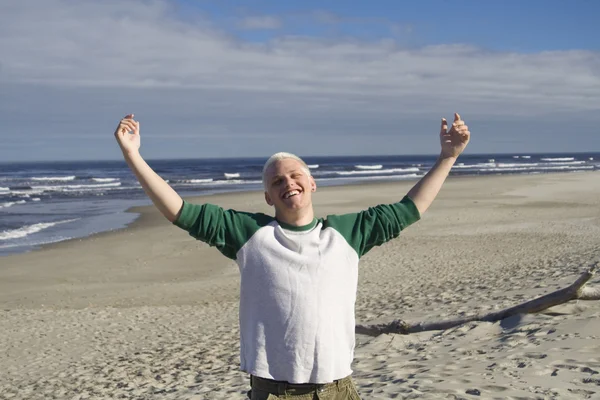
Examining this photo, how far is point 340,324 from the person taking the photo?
2555mm

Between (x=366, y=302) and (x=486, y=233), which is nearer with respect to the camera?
(x=366, y=302)

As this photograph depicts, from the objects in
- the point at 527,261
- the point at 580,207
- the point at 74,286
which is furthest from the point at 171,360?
the point at 580,207

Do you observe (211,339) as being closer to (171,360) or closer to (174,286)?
(171,360)

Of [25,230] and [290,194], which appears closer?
[290,194]

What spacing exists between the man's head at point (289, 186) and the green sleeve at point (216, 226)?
0.13 meters

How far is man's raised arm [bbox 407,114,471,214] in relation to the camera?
9.34 feet

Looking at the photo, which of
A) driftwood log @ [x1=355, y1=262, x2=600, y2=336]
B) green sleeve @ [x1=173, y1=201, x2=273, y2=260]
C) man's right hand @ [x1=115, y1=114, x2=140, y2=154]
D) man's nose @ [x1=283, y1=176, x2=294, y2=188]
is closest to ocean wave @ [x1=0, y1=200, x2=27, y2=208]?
driftwood log @ [x1=355, y1=262, x2=600, y2=336]

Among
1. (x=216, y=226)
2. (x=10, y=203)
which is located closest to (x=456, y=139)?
Result: (x=216, y=226)

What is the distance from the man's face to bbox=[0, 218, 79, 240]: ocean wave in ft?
67.5

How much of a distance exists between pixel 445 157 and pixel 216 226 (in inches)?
43.1

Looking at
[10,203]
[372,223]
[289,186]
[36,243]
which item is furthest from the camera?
[10,203]

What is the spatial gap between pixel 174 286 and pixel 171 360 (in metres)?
5.23

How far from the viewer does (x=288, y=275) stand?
8.07 feet

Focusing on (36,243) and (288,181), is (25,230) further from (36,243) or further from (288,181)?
(288,181)
